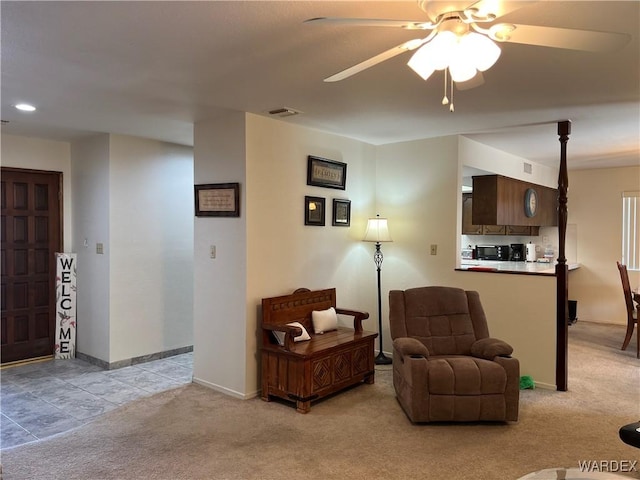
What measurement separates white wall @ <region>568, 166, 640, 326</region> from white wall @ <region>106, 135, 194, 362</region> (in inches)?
235

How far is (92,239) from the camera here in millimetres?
5016

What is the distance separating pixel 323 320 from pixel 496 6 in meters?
3.14

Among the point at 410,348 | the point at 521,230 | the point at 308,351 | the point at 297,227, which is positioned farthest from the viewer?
the point at 521,230

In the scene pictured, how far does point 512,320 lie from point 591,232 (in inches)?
152

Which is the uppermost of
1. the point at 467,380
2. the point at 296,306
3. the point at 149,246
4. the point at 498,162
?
the point at 498,162

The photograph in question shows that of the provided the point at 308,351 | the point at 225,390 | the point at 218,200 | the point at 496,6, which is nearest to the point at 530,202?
the point at 308,351

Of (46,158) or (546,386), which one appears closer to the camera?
(546,386)

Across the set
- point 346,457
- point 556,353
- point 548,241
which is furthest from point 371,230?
point 548,241

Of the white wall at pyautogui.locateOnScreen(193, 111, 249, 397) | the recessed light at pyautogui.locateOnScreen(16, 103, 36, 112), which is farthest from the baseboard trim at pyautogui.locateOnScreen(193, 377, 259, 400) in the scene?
the recessed light at pyautogui.locateOnScreen(16, 103, 36, 112)

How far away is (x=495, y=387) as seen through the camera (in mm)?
3256

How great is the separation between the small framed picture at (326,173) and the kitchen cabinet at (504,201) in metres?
2.00

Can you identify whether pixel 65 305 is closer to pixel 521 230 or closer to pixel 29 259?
pixel 29 259

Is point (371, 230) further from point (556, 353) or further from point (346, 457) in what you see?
point (346, 457)

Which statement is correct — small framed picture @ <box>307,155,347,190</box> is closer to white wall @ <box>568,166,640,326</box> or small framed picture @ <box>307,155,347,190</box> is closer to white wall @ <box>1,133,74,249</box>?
white wall @ <box>1,133,74,249</box>
